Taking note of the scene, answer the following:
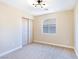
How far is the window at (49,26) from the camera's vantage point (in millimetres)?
4867

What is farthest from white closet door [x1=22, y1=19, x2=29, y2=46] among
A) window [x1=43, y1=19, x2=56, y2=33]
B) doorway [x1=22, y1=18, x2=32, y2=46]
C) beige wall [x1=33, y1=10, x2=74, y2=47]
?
window [x1=43, y1=19, x2=56, y2=33]

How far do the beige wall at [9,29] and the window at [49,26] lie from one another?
206 cm

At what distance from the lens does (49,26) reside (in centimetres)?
511

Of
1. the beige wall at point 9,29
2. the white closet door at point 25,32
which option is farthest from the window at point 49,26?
the beige wall at point 9,29

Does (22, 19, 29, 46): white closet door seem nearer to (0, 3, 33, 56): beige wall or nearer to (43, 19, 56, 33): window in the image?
(0, 3, 33, 56): beige wall

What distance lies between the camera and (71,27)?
4.11m

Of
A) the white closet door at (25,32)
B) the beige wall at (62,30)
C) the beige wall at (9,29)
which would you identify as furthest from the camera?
the white closet door at (25,32)

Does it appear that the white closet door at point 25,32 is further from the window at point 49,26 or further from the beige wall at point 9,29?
the window at point 49,26

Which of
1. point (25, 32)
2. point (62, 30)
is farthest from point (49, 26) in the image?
point (25, 32)

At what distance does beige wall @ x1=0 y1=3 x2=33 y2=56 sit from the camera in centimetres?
308

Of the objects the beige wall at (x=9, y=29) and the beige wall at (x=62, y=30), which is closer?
the beige wall at (x=9, y=29)

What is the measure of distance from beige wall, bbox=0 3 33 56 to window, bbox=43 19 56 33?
6.76ft

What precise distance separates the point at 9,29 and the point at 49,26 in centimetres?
280

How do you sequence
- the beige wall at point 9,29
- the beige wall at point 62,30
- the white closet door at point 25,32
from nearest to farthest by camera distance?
the beige wall at point 9,29, the beige wall at point 62,30, the white closet door at point 25,32
